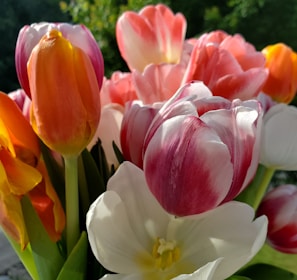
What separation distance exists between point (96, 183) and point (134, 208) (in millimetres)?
57

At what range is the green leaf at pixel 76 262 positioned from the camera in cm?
34

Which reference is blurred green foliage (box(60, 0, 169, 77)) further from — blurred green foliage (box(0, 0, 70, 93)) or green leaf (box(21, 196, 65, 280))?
green leaf (box(21, 196, 65, 280))

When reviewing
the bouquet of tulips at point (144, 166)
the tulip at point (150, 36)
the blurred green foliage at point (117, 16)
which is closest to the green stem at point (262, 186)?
the bouquet of tulips at point (144, 166)

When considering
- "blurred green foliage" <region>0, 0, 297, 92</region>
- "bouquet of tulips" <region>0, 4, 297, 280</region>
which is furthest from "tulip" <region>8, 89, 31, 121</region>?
"blurred green foliage" <region>0, 0, 297, 92</region>

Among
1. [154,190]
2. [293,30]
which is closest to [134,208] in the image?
[154,190]

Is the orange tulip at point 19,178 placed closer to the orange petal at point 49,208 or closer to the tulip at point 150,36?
the orange petal at point 49,208

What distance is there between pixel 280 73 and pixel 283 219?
4.0 inches

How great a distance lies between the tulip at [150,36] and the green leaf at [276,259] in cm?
14

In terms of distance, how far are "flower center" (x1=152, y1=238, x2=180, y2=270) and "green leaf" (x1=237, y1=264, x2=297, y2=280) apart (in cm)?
8

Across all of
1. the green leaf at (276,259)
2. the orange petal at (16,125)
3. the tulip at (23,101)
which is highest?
the orange petal at (16,125)

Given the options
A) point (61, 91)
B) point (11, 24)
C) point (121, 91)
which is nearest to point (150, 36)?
point (121, 91)

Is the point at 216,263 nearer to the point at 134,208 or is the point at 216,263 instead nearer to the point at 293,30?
the point at 134,208

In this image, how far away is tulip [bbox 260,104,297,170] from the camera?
1.19 ft

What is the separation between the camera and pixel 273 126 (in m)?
0.37
